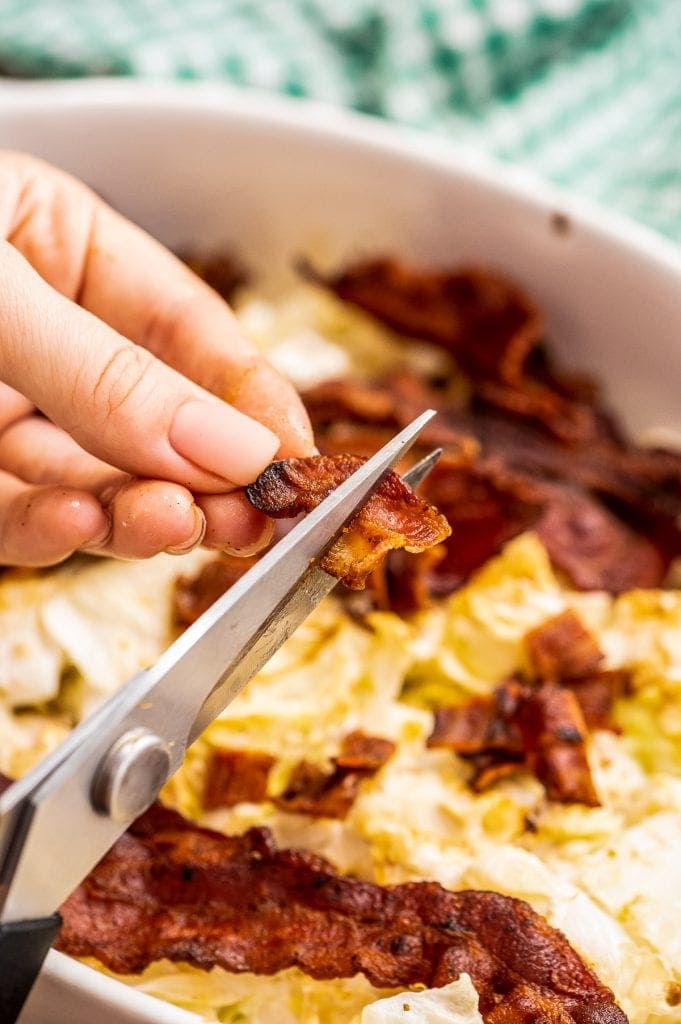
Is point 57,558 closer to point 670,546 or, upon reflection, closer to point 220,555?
point 220,555

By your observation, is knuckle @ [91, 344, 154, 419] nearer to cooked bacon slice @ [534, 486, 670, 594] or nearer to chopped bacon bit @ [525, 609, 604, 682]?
chopped bacon bit @ [525, 609, 604, 682]

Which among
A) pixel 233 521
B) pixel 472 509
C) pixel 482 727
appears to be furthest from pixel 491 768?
pixel 233 521

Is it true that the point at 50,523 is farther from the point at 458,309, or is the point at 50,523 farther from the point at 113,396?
the point at 458,309

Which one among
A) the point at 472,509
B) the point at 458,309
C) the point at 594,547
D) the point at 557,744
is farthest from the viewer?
the point at 458,309

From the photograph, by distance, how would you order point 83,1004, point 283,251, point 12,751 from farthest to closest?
1. point 283,251
2. point 12,751
3. point 83,1004

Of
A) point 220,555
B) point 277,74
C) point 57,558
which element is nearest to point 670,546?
point 220,555

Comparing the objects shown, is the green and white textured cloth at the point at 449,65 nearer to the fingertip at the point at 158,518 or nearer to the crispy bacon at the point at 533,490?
the crispy bacon at the point at 533,490
